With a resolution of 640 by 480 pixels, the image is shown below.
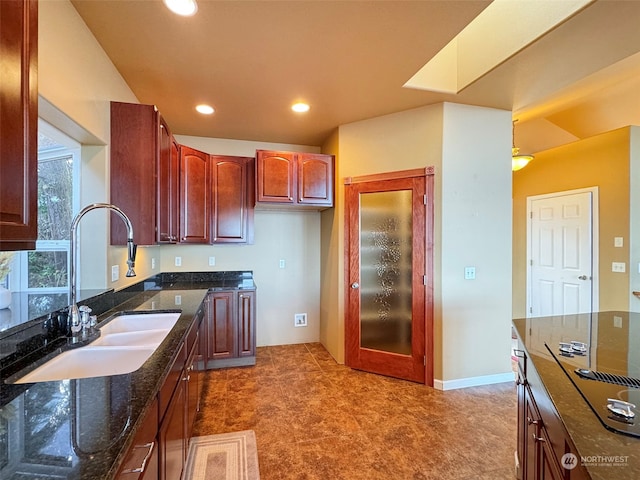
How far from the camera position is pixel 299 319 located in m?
4.06

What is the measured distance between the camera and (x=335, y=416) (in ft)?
7.80

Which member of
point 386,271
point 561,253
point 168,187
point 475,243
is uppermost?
point 168,187

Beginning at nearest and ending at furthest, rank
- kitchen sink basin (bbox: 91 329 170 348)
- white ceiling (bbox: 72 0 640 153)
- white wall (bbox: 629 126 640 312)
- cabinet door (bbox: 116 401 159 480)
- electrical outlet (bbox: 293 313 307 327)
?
cabinet door (bbox: 116 401 159 480) → kitchen sink basin (bbox: 91 329 170 348) → white ceiling (bbox: 72 0 640 153) → white wall (bbox: 629 126 640 312) → electrical outlet (bbox: 293 313 307 327)

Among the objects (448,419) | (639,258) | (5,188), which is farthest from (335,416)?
(639,258)

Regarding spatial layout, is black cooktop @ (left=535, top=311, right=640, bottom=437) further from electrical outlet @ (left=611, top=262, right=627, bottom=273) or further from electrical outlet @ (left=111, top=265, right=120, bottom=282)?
electrical outlet @ (left=111, top=265, right=120, bottom=282)

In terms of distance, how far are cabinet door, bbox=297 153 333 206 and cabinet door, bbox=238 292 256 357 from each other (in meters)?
1.21

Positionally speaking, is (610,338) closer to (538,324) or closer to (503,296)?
(538,324)

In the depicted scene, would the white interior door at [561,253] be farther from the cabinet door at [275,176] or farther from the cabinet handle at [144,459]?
the cabinet handle at [144,459]

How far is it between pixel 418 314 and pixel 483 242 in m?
0.94

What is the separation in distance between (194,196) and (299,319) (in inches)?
80.3

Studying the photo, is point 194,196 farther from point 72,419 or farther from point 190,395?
point 72,419

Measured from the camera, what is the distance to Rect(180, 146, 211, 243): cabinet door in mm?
3170

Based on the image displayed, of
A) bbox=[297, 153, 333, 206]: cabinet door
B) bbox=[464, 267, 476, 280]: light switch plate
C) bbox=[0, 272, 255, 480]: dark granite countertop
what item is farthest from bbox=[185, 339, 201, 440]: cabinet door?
bbox=[464, 267, 476, 280]: light switch plate

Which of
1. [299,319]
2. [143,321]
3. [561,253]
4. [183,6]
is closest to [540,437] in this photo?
[143,321]
